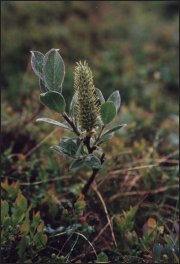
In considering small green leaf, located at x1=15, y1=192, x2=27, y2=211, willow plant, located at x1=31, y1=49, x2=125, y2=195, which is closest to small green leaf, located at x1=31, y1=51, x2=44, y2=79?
willow plant, located at x1=31, y1=49, x2=125, y2=195

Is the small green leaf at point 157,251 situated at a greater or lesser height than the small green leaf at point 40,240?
lesser

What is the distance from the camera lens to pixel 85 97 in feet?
5.09

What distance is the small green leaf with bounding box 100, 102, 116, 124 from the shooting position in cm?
158

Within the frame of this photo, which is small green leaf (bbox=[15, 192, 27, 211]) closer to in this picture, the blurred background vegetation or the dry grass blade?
the blurred background vegetation

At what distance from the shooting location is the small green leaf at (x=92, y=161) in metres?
1.59

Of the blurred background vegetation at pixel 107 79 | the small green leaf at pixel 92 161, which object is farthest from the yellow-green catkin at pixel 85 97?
the blurred background vegetation at pixel 107 79

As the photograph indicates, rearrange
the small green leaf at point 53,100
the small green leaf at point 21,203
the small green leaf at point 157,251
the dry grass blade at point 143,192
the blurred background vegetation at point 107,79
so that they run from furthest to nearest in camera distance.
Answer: the blurred background vegetation at point 107,79 < the dry grass blade at point 143,192 < the small green leaf at point 21,203 < the small green leaf at point 157,251 < the small green leaf at point 53,100

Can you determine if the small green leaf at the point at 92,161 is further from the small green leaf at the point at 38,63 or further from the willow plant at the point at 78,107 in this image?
the small green leaf at the point at 38,63

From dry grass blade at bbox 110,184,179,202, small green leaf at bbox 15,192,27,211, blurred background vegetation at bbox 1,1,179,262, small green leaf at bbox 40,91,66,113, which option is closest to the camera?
small green leaf at bbox 40,91,66,113

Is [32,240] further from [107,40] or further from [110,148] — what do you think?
[107,40]

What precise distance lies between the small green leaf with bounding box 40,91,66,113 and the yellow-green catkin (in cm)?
→ 7

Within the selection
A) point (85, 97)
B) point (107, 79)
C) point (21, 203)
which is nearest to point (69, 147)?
point (85, 97)

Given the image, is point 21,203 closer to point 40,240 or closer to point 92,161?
point 40,240

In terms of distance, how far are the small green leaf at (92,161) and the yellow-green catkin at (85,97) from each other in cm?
10
